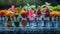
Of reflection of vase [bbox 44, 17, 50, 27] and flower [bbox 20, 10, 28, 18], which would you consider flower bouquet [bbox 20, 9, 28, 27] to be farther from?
reflection of vase [bbox 44, 17, 50, 27]

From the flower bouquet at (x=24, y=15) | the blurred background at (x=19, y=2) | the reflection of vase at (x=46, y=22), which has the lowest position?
the reflection of vase at (x=46, y=22)

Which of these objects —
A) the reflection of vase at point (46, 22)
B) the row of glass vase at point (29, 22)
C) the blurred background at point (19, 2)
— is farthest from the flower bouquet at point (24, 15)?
the blurred background at point (19, 2)

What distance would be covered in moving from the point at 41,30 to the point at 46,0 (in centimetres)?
76

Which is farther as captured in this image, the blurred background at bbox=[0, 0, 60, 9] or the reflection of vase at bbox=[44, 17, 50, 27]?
the blurred background at bbox=[0, 0, 60, 9]

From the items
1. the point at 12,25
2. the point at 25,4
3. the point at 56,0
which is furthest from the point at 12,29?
the point at 56,0

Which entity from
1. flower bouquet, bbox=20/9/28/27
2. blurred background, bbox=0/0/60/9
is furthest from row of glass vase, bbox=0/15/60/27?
blurred background, bbox=0/0/60/9

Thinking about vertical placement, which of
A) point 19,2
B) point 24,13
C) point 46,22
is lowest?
point 46,22

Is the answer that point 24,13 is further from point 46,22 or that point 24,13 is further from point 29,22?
point 46,22

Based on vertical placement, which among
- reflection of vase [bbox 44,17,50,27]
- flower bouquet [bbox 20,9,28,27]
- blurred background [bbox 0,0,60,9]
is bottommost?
reflection of vase [bbox 44,17,50,27]

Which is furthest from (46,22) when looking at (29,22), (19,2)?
(19,2)

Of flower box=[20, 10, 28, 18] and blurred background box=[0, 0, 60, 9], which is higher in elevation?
blurred background box=[0, 0, 60, 9]

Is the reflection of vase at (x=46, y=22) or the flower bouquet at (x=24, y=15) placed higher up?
the flower bouquet at (x=24, y=15)

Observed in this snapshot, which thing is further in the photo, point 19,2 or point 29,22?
point 19,2

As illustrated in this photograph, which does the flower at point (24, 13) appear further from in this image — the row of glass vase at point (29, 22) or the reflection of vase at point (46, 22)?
the reflection of vase at point (46, 22)
